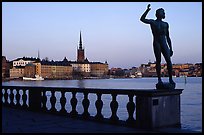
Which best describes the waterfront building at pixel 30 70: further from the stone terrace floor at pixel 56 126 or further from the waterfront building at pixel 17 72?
the stone terrace floor at pixel 56 126

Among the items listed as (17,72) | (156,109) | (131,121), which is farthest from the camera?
(17,72)

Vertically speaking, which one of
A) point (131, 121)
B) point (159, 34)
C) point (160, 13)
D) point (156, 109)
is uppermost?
point (160, 13)

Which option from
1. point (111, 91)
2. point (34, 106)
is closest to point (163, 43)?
point (111, 91)

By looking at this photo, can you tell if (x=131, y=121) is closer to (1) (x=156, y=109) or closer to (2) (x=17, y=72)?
(1) (x=156, y=109)

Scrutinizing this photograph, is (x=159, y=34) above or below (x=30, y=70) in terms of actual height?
above

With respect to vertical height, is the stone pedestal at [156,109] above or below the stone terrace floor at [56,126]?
above

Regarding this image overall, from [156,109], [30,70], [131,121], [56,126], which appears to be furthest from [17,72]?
[156,109]

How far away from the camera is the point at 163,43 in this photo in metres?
8.28

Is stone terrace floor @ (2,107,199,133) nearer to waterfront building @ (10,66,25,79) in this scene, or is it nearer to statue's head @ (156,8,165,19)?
statue's head @ (156,8,165,19)

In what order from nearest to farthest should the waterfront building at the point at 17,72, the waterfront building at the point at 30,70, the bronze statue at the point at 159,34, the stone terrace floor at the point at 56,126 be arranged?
Answer: the stone terrace floor at the point at 56,126, the bronze statue at the point at 159,34, the waterfront building at the point at 30,70, the waterfront building at the point at 17,72

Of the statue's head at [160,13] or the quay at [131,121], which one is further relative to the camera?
the statue's head at [160,13]

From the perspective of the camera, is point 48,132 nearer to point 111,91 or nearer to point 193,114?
point 111,91

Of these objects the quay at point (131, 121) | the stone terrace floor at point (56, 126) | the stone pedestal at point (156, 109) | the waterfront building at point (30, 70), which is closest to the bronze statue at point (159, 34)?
the stone pedestal at point (156, 109)

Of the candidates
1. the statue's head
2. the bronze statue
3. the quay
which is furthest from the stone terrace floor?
the statue's head
